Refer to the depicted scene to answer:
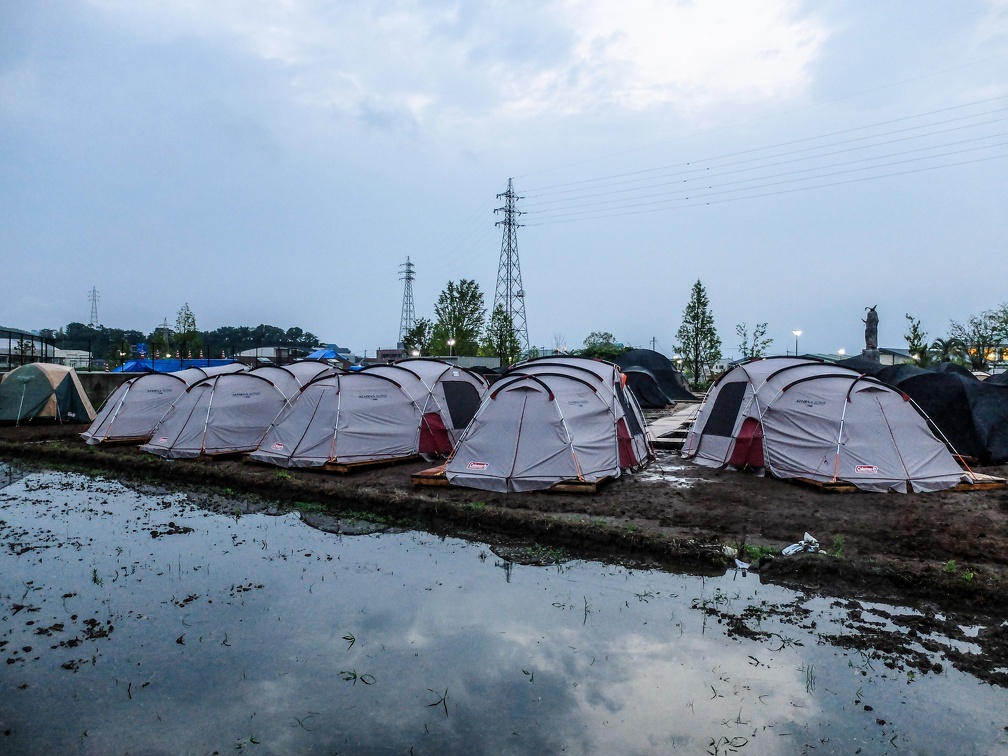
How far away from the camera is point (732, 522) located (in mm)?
8508

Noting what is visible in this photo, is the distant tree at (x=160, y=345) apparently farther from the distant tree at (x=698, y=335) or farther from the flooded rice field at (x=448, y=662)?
the flooded rice field at (x=448, y=662)

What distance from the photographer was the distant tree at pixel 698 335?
3888 cm

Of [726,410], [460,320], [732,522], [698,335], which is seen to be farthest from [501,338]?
[732,522]

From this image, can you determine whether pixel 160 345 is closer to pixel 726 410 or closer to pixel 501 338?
pixel 501 338

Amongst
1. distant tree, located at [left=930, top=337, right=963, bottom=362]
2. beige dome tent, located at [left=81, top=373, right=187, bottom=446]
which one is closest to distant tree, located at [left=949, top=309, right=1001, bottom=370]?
distant tree, located at [left=930, top=337, right=963, bottom=362]

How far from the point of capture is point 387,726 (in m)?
4.12

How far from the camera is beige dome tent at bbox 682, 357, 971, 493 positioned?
397 inches

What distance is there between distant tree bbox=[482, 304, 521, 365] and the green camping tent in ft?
91.7

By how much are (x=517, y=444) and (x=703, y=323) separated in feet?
102

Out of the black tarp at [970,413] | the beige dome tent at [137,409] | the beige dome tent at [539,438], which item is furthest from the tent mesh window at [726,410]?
the beige dome tent at [137,409]

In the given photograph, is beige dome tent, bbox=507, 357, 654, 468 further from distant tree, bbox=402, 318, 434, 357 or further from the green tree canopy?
the green tree canopy

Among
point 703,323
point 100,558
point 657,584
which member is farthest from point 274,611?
point 703,323

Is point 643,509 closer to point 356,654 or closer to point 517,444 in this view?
point 517,444

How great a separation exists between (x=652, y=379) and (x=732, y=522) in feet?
66.0
